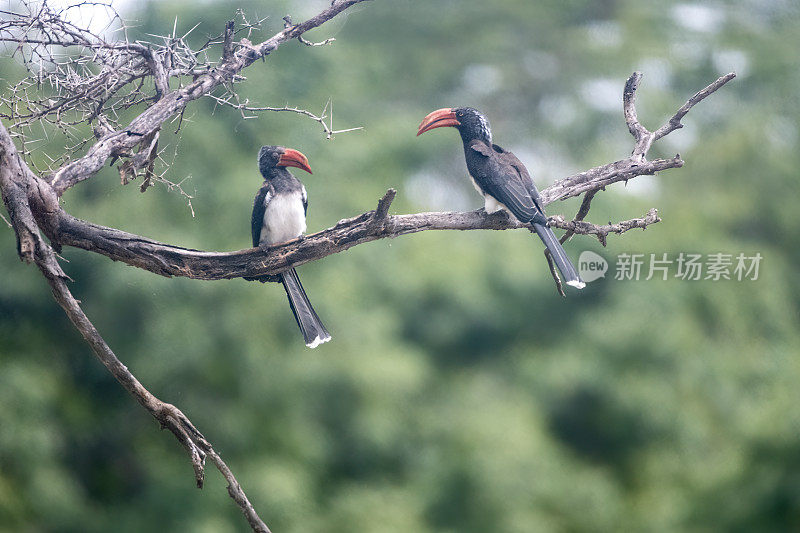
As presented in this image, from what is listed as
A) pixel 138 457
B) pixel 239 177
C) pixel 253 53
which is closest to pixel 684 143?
pixel 239 177

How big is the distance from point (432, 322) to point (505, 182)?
19.3 feet

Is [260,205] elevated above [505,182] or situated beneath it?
elevated above

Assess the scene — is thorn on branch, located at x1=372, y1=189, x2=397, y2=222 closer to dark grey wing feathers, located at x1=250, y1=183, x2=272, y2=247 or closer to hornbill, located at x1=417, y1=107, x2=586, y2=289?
hornbill, located at x1=417, y1=107, x2=586, y2=289

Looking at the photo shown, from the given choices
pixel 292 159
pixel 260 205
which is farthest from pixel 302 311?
pixel 260 205

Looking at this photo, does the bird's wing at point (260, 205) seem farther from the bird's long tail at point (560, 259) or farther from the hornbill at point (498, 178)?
the bird's long tail at point (560, 259)

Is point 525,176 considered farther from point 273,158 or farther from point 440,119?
point 273,158

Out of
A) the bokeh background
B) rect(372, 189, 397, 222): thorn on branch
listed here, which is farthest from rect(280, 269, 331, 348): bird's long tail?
the bokeh background

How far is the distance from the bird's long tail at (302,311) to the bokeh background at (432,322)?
301 centimetres

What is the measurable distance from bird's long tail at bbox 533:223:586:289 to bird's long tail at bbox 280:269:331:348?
703mm

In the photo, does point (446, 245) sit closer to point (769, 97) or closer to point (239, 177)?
point (239, 177)

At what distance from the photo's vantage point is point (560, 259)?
2.55 metres

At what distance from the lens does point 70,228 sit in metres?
2.18

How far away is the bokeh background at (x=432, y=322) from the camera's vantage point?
21.8 feet

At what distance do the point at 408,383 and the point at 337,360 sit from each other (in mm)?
704
